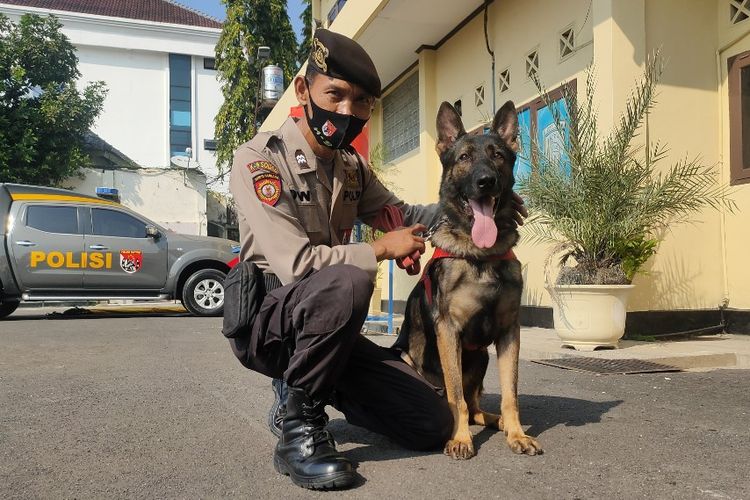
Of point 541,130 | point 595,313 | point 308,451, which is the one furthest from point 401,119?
point 308,451

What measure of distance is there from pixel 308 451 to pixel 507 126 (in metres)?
1.91

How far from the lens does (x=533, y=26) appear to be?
805 centimetres

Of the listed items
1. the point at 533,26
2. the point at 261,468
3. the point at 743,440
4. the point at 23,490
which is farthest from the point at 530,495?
the point at 533,26

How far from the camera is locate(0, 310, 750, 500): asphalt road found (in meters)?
2.26

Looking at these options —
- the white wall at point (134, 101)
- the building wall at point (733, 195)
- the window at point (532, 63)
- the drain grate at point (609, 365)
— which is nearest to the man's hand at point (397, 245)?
the drain grate at point (609, 365)

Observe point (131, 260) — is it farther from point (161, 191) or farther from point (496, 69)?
point (161, 191)

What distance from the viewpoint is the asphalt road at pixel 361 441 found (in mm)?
2264

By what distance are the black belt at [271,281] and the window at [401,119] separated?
8972mm

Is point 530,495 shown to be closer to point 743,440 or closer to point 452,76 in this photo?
point 743,440

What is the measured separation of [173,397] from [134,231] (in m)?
7.12

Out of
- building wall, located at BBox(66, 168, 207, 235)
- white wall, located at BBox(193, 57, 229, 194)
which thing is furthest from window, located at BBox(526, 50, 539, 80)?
white wall, located at BBox(193, 57, 229, 194)

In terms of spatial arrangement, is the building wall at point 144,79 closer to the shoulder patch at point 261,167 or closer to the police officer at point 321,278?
the police officer at point 321,278

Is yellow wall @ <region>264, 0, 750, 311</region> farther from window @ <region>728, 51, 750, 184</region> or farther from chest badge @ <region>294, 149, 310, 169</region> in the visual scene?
chest badge @ <region>294, 149, 310, 169</region>

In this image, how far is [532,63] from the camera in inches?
320
